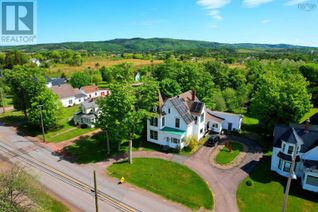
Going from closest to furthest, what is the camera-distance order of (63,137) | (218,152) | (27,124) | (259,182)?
1. (259,182)
2. (218,152)
3. (63,137)
4. (27,124)

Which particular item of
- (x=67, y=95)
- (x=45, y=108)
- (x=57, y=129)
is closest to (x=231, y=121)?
(x=57, y=129)

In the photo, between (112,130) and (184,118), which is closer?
(112,130)

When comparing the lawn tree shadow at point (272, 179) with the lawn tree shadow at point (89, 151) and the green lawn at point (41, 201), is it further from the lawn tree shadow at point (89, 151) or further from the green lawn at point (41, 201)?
the green lawn at point (41, 201)

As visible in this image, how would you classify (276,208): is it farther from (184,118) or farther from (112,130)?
(112,130)

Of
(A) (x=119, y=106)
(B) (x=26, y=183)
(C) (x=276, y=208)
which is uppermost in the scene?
(A) (x=119, y=106)

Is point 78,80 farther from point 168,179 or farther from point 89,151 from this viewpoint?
point 168,179

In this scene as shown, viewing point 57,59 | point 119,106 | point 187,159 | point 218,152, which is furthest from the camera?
point 57,59

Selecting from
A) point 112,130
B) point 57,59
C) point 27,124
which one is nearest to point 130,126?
point 112,130
